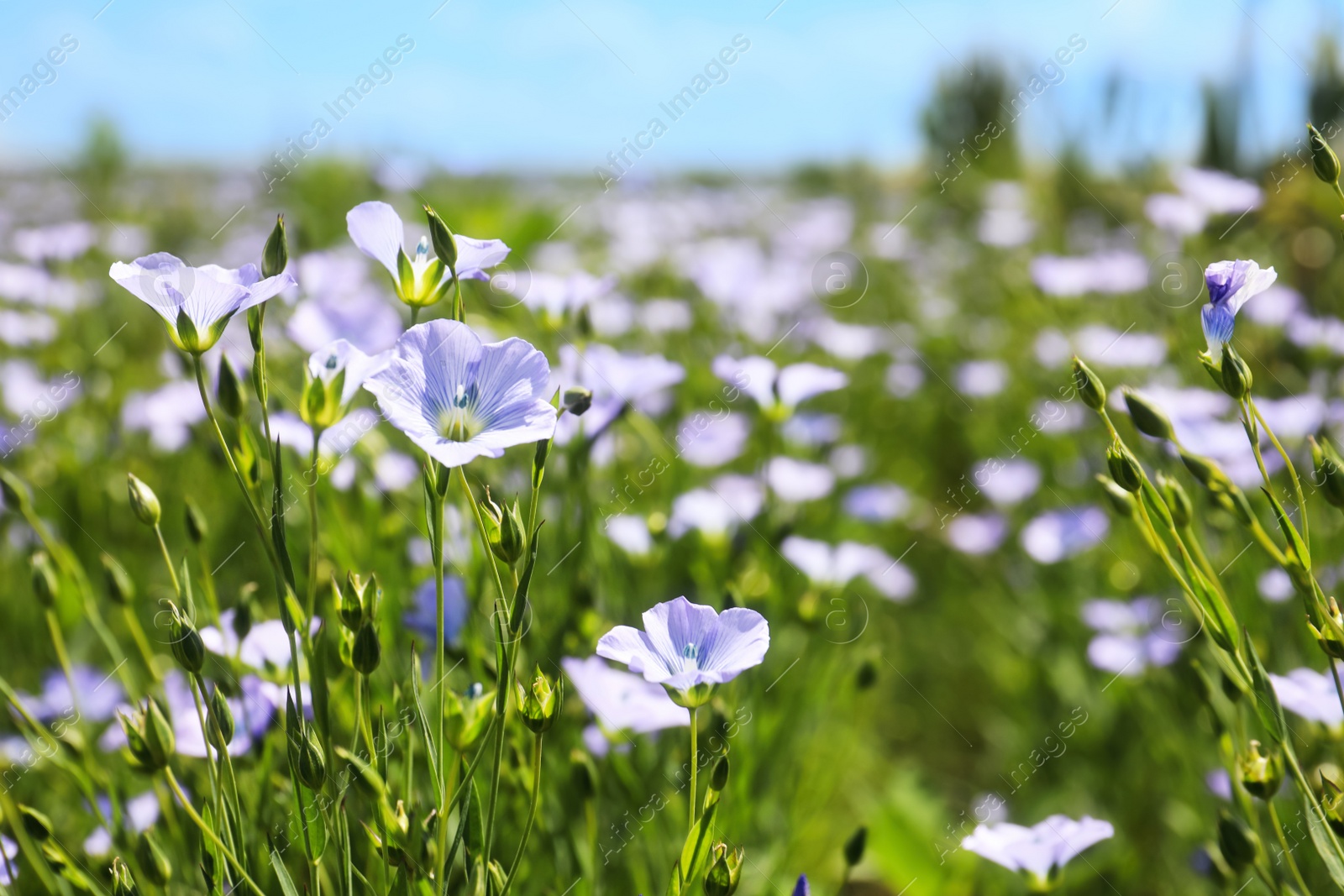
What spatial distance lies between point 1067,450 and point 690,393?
1.09 meters

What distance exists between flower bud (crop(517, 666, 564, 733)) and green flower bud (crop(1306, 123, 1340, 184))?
0.78 metres

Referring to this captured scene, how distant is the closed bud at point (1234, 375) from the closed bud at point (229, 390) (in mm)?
860

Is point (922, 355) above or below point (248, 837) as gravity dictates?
below

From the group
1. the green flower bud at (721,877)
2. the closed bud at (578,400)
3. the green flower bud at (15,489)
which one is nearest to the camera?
the green flower bud at (721,877)

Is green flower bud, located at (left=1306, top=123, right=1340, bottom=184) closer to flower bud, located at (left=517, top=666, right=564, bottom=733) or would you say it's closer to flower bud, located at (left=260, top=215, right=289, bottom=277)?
flower bud, located at (left=517, top=666, right=564, bottom=733)

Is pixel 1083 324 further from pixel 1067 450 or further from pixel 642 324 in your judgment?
pixel 642 324

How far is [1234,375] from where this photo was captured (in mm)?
742

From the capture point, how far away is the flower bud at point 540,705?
0.68m

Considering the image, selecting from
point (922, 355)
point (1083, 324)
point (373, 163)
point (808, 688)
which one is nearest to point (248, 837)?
point (808, 688)

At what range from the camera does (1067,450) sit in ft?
7.83

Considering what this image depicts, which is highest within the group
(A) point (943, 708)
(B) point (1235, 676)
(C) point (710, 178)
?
(C) point (710, 178)

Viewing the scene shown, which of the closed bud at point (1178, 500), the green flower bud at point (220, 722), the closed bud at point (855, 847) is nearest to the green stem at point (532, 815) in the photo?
the green flower bud at point (220, 722)

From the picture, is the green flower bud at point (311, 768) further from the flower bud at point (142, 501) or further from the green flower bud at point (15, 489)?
the green flower bud at point (15, 489)

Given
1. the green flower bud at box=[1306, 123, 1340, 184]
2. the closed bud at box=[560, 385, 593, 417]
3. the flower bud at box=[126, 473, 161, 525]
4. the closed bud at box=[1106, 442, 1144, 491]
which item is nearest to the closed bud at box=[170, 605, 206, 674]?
the flower bud at box=[126, 473, 161, 525]
